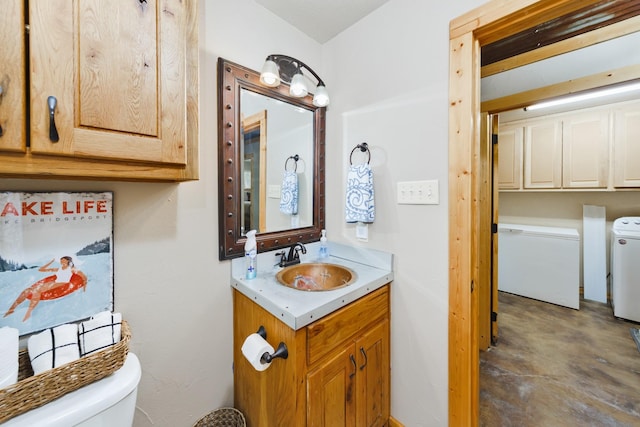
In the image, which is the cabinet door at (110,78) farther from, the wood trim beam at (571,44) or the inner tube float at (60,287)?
the wood trim beam at (571,44)

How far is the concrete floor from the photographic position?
4.98ft

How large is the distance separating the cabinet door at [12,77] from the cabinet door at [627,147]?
177 inches

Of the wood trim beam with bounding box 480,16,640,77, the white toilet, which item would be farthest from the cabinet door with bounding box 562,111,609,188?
the white toilet

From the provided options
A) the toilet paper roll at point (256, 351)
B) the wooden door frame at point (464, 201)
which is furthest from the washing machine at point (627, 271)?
the toilet paper roll at point (256, 351)

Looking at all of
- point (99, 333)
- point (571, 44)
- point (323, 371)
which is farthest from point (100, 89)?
point (571, 44)

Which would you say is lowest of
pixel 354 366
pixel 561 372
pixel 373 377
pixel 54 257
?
pixel 561 372

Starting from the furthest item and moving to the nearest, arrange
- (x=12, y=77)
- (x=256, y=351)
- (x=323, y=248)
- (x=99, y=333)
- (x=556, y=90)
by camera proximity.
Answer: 1. (x=556, y=90)
2. (x=323, y=248)
3. (x=256, y=351)
4. (x=99, y=333)
5. (x=12, y=77)

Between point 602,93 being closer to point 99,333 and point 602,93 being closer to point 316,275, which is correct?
point 316,275

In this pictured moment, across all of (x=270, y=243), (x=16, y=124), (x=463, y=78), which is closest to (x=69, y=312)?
(x=16, y=124)

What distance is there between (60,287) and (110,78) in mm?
737

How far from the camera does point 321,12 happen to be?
4.69ft

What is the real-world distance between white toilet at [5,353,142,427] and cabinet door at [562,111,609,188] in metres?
4.35

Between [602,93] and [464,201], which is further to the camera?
[602,93]

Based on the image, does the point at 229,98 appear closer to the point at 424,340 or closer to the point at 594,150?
the point at 424,340
